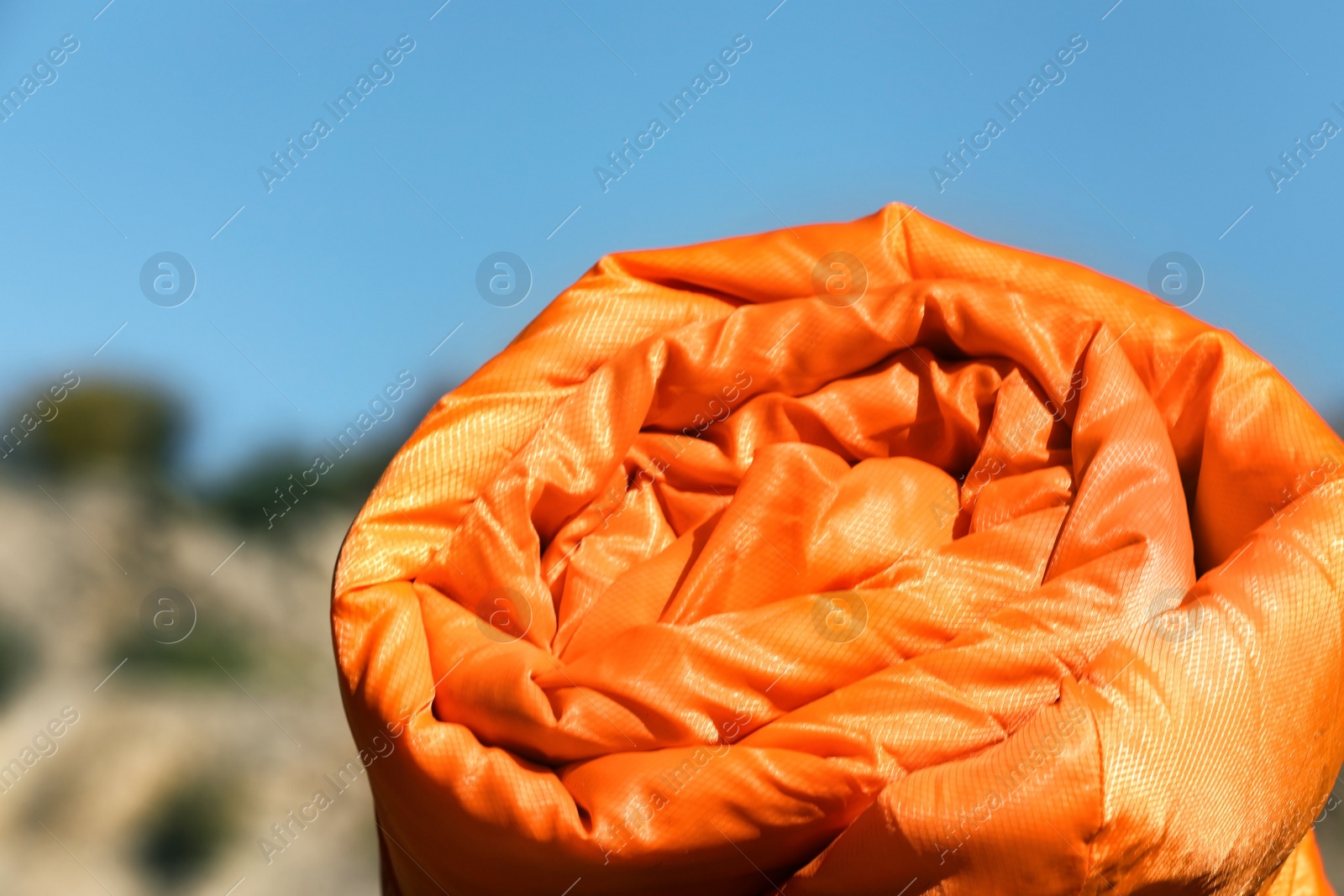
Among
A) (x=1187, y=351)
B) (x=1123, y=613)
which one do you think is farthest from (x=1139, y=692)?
(x=1187, y=351)

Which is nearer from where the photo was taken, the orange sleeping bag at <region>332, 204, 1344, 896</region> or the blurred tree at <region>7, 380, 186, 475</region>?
the orange sleeping bag at <region>332, 204, 1344, 896</region>

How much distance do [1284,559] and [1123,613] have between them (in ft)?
0.52

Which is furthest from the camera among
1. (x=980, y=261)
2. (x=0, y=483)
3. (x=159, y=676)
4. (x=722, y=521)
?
(x=0, y=483)

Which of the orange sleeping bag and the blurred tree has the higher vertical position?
the blurred tree

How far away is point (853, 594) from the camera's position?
3.48 feet

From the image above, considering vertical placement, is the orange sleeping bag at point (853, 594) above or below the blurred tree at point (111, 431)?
below

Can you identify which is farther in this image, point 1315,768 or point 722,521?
point 722,521

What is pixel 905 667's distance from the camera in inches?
39.6

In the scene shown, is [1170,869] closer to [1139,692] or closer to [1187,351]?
[1139,692]

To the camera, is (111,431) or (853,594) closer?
(853,594)

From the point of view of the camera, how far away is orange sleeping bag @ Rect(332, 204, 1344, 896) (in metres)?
0.93

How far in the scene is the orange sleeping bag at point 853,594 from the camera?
93 cm

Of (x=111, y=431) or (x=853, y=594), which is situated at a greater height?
(x=111, y=431)

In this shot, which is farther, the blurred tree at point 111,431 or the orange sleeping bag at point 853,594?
the blurred tree at point 111,431
